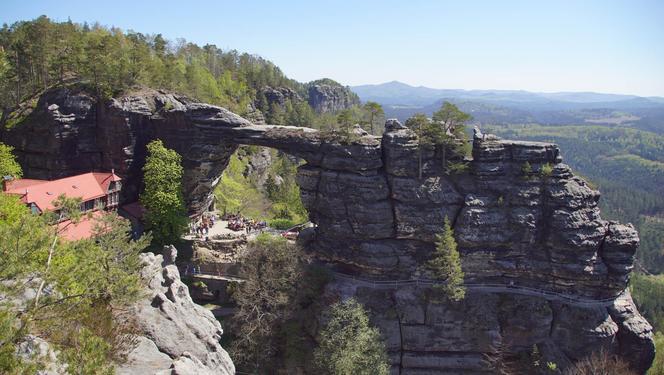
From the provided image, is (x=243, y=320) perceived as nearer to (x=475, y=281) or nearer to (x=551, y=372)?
(x=475, y=281)

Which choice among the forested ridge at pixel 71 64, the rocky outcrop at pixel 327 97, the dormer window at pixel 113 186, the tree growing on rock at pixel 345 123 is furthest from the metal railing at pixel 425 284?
the rocky outcrop at pixel 327 97

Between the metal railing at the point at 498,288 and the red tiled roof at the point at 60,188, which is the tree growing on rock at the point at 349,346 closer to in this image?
the metal railing at the point at 498,288

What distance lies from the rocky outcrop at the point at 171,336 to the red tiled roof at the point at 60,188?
13.0 m

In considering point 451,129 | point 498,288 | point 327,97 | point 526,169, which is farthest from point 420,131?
point 327,97

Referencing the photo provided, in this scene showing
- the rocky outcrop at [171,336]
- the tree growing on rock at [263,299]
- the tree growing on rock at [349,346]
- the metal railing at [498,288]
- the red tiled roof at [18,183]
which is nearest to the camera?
the rocky outcrop at [171,336]

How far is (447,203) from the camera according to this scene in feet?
121

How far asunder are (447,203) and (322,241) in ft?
37.2

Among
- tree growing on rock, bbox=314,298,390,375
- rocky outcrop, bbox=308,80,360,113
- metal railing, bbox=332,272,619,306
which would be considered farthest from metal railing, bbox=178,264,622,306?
rocky outcrop, bbox=308,80,360,113

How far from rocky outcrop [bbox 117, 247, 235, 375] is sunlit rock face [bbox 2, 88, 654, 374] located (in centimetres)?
1536

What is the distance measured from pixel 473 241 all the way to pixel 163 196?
1050 inches

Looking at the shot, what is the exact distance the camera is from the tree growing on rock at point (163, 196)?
1515 inches

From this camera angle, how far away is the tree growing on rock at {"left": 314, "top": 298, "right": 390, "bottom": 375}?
29.6 meters

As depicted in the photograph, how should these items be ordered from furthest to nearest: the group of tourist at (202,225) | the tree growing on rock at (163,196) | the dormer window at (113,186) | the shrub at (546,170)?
the group of tourist at (202,225) < the dormer window at (113,186) < the tree growing on rock at (163,196) < the shrub at (546,170)

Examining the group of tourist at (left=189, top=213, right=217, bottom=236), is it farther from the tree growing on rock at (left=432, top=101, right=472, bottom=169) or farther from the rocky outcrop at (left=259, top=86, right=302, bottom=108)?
the rocky outcrop at (left=259, top=86, right=302, bottom=108)
